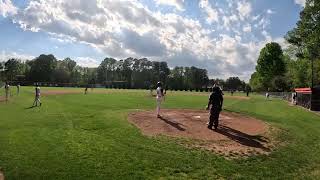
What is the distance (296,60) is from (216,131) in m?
79.5

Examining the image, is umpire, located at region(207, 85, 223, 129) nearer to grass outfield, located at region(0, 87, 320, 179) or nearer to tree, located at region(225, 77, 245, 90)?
grass outfield, located at region(0, 87, 320, 179)

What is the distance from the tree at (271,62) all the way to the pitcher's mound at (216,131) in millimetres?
87831

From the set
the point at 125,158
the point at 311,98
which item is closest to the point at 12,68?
the point at 311,98

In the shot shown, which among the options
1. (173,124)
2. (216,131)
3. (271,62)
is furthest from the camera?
(271,62)

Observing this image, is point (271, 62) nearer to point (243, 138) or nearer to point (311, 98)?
point (311, 98)

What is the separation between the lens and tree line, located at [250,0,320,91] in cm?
6106

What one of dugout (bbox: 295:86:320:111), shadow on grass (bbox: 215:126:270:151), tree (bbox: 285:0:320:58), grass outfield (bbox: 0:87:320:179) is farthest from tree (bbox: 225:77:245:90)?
grass outfield (bbox: 0:87:320:179)

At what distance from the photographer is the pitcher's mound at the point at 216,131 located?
1571 cm

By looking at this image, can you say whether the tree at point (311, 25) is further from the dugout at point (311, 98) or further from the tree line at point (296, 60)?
the dugout at point (311, 98)

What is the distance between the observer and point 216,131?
18.4 m

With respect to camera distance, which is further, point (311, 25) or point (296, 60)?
point (296, 60)

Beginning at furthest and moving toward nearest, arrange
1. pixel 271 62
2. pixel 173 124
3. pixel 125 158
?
pixel 271 62, pixel 173 124, pixel 125 158

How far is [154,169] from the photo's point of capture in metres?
12.5

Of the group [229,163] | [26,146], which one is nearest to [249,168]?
[229,163]
